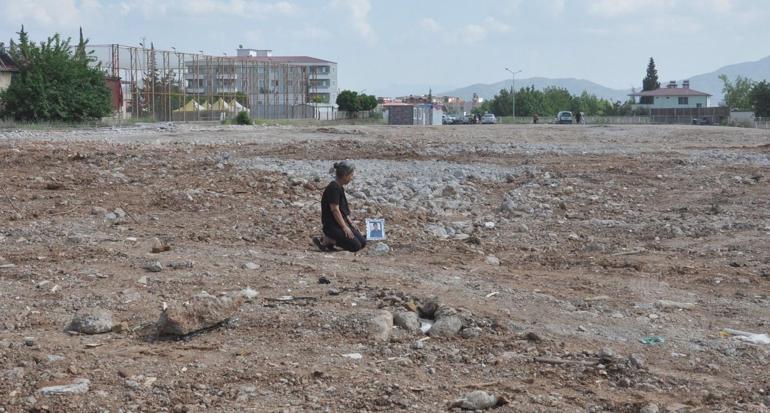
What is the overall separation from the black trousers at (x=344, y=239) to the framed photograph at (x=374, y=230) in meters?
0.18

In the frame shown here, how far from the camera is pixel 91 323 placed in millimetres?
6641

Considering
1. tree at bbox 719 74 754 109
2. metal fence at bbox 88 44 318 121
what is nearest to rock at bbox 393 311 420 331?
metal fence at bbox 88 44 318 121

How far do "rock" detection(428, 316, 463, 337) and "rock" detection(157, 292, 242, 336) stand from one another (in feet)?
4.36

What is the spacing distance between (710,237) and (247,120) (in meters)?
38.0

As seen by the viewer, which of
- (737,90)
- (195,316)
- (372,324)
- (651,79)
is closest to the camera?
(195,316)

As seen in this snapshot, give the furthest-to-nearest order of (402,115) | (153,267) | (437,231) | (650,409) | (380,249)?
(402,115), (437,231), (380,249), (153,267), (650,409)

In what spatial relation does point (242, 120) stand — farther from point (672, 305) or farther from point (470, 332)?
point (470, 332)

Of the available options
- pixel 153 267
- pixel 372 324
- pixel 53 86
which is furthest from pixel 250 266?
pixel 53 86

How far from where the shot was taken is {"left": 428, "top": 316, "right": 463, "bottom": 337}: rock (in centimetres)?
667

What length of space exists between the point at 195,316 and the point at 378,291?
5.39 ft

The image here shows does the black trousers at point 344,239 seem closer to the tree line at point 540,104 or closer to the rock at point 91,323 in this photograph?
the rock at point 91,323

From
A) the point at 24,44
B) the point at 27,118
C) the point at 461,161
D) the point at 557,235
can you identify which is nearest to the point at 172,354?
the point at 557,235

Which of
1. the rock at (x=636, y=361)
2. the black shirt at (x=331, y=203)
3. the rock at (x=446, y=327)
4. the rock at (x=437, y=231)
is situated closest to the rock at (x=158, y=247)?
the black shirt at (x=331, y=203)

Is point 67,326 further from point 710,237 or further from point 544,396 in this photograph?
point 710,237
